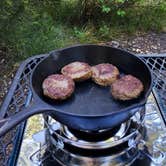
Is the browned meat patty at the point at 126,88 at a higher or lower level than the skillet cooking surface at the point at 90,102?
higher

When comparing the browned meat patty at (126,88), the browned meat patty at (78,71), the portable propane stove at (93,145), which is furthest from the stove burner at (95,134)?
the browned meat patty at (78,71)

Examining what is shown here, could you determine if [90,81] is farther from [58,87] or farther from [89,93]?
[58,87]

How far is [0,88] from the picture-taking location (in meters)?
2.67

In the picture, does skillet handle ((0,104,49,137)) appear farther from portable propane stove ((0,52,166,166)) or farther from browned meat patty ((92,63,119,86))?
browned meat patty ((92,63,119,86))

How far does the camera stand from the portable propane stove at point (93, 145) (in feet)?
4.09

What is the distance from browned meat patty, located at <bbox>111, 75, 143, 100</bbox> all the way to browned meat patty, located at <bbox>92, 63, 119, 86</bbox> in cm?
7

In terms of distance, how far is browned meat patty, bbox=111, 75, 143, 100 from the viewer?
1314mm

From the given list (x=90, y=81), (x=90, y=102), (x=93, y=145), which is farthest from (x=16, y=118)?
(x=90, y=81)

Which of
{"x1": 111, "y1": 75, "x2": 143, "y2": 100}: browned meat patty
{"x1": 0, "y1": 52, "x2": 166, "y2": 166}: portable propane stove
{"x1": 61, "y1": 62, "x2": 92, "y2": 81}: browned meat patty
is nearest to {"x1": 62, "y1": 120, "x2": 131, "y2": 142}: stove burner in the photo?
{"x1": 0, "y1": 52, "x2": 166, "y2": 166}: portable propane stove

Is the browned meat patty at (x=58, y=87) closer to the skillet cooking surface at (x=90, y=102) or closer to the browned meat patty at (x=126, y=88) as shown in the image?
the skillet cooking surface at (x=90, y=102)

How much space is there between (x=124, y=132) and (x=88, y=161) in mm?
176

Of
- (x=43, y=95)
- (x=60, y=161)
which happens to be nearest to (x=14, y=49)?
(x=43, y=95)

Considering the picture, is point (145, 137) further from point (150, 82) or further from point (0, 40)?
point (0, 40)

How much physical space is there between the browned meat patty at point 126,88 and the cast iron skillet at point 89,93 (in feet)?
0.10
